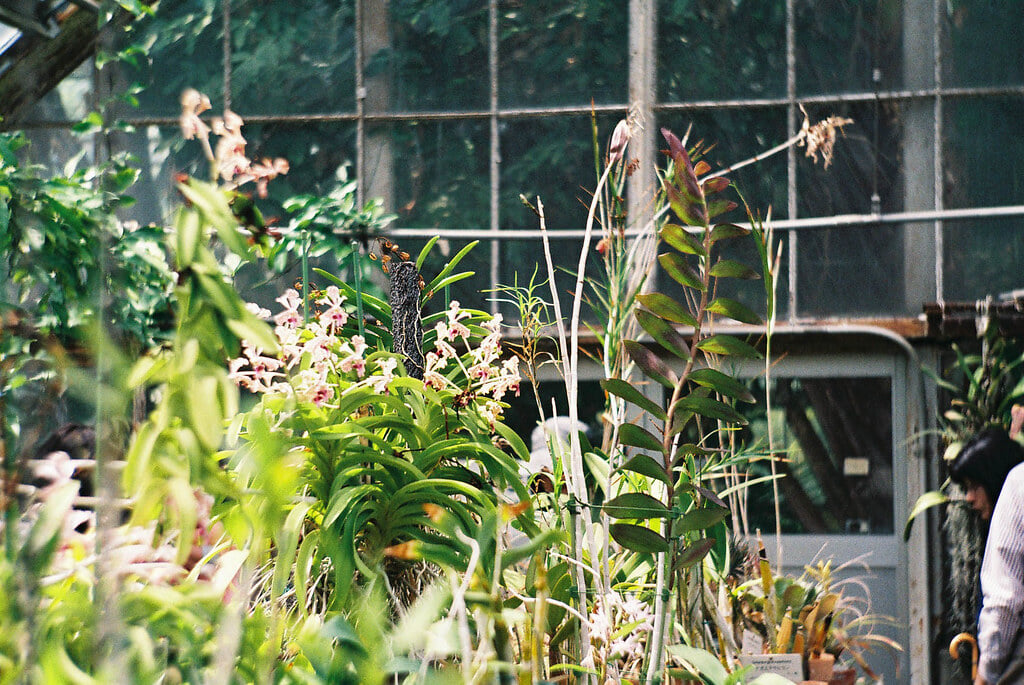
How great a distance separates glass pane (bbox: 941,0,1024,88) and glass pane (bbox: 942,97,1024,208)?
10 cm

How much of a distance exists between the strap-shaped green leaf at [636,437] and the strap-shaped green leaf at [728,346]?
0.30ft

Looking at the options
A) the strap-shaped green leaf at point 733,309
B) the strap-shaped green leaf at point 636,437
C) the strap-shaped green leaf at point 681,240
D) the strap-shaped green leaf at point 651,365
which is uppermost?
the strap-shaped green leaf at point 681,240

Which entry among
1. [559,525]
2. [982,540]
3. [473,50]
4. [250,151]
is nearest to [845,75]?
[473,50]

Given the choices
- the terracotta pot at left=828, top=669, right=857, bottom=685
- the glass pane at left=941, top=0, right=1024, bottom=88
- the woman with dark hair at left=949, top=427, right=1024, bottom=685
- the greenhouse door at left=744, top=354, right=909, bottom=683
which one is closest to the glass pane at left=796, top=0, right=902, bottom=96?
the glass pane at left=941, top=0, right=1024, bottom=88

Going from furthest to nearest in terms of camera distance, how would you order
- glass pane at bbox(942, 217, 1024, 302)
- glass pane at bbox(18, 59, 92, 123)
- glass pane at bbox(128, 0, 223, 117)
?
glass pane at bbox(128, 0, 223, 117) → glass pane at bbox(942, 217, 1024, 302) → glass pane at bbox(18, 59, 92, 123)

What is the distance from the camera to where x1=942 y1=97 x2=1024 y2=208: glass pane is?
366 centimetres

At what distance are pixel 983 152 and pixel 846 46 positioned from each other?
68cm

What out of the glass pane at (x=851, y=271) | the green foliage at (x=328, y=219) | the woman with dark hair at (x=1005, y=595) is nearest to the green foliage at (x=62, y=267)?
the woman with dark hair at (x=1005, y=595)

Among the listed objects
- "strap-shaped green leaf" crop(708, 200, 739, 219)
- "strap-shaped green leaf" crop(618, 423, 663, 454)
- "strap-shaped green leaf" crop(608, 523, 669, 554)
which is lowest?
"strap-shaped green leaf" crop(608, 523, 669, 554)

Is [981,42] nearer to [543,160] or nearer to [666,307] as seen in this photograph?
[543,160]

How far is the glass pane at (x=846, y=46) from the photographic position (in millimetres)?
3770

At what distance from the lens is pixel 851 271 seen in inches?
146

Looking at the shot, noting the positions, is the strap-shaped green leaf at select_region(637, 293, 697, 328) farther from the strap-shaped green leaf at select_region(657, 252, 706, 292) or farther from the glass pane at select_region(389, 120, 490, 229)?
the glass pane at select_region(389, 120, 490, 229)

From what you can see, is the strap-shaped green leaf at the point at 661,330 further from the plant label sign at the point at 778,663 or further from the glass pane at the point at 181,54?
the glass pane at the point at 181,54
